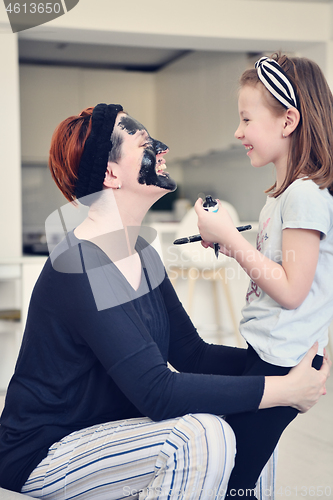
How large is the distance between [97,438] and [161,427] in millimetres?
118

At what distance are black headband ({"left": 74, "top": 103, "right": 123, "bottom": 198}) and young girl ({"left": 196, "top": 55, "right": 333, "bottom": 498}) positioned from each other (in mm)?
222

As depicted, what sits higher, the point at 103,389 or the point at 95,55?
the point at 95,55

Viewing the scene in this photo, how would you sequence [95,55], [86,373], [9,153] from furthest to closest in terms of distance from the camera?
[95,55] → [9,153] → [86,373]

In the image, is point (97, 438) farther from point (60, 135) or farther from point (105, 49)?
point (105, 49)

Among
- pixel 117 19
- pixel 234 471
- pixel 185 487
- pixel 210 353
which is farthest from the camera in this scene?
pixel 117 19

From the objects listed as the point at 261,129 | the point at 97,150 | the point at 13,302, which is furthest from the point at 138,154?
the point at 13,302

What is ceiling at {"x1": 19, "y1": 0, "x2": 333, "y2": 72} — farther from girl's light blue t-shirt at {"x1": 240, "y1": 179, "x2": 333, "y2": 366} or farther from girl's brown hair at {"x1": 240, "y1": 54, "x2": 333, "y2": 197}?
girl's light blue t-shirt at {"x1": 240, "y1": 179, "x2": 333, "y2": 366}

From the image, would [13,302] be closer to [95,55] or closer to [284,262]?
[284,262]

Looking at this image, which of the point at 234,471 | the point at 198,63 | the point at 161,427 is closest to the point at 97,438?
the point at 161,427

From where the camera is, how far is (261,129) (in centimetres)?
111

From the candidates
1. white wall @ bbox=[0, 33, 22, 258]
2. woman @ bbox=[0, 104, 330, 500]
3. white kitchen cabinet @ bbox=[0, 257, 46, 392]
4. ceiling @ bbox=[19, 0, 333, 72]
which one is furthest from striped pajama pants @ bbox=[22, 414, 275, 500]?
ceiling @ bbox=[19, 0, 333, 72]

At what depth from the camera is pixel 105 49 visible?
15.9 ft

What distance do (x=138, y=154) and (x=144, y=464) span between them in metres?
0.63

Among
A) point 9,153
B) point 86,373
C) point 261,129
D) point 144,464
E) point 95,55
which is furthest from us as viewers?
point 95,55
